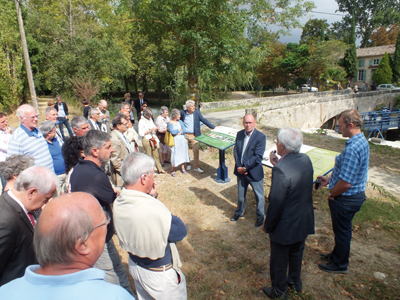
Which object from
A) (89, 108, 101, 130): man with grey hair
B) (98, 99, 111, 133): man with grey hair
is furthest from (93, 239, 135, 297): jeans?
(98, 99, 111, 133): man with grey hair

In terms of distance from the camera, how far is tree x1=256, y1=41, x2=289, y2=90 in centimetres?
3603

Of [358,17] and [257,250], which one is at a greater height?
[358,17]

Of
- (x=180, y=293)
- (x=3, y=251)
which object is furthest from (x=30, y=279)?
(x=180, y=293)

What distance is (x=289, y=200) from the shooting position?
257 centimetres

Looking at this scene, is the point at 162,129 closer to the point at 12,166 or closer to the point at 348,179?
the point at 12,166

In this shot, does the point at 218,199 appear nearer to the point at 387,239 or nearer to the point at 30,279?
the point at 387,239

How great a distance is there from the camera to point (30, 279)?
1.05 m

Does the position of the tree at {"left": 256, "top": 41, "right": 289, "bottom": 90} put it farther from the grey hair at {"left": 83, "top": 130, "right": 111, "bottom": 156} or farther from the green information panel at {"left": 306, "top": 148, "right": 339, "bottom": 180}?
the grey hair at {"left": 83, "top": 130, "right": 111, "bottom": 156}

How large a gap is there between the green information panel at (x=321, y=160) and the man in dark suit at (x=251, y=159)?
92 centimetres

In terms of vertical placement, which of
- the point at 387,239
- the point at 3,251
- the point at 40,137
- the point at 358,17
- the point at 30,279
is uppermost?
the point at 358,17

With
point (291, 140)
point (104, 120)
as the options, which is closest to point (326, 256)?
point (291, 140)

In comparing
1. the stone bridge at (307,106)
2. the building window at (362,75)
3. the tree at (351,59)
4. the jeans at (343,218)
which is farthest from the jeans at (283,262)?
the building window at (362,75)

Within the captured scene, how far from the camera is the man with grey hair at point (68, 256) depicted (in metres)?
1.02

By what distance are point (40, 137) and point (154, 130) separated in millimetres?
3059
